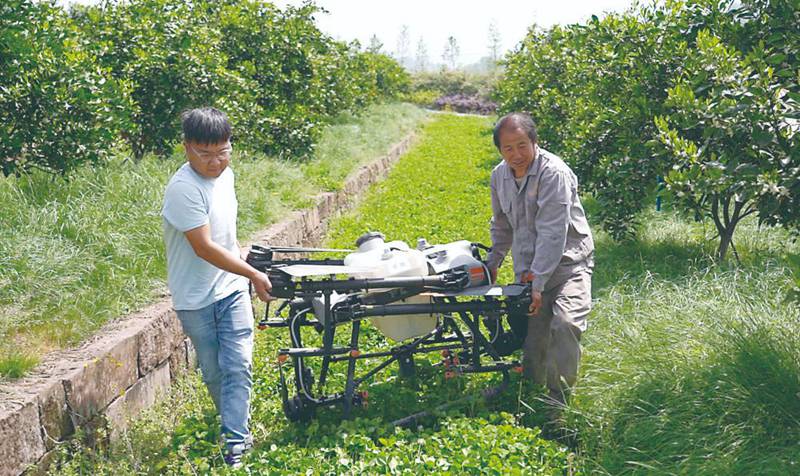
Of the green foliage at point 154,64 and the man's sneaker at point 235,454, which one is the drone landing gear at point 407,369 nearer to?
the man's sneaker at point 235,454

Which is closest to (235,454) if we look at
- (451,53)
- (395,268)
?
(395,268)

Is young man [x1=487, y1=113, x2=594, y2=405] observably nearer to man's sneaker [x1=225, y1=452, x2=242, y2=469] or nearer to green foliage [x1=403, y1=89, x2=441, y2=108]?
man's sneaker [x1=225, y1=452, x2=242, y2=469]

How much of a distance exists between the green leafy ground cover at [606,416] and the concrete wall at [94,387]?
0.13m

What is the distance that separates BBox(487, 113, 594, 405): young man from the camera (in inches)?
171

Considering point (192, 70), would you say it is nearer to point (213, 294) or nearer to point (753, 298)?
point (213, 294)

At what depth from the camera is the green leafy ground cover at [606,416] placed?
3768mm

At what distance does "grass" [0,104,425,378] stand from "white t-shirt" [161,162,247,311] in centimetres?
85

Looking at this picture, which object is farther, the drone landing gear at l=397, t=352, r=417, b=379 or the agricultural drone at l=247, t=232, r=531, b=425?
the drone landing gear at l=397, t=352, r=417, b=379

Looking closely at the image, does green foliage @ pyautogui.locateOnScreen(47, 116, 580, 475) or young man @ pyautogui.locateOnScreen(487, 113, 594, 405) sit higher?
young man @ pyautogui.locateOnScreen(487, 113, 594, 405)

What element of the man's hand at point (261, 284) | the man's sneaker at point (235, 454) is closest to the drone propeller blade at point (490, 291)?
the man's hand at point (261, 284)

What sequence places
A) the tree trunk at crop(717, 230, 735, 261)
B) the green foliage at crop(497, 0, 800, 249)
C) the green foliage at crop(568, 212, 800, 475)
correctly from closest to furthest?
the green foliage at crop(568, 212, 800, 475), the green foliage at crop(497, 0, 800, 249), the tree trunk at crop(717, 230, 735, 261)

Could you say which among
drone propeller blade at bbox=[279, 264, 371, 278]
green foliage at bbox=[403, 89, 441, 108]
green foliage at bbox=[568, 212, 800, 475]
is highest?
green foliage at bbox=[403, 89, 441, 108]

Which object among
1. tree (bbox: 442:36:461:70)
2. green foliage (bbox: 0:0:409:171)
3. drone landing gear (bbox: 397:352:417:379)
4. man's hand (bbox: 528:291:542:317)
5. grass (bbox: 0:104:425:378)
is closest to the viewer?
man's hand (bbox: 528:291:542:317)

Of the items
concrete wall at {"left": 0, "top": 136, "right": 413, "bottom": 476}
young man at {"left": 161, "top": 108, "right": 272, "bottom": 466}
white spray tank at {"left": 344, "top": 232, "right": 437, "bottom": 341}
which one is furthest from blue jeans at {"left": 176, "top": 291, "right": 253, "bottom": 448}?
white spray tank at {"left": 344, "top": 232, "right": 437, "bottom": 341}
